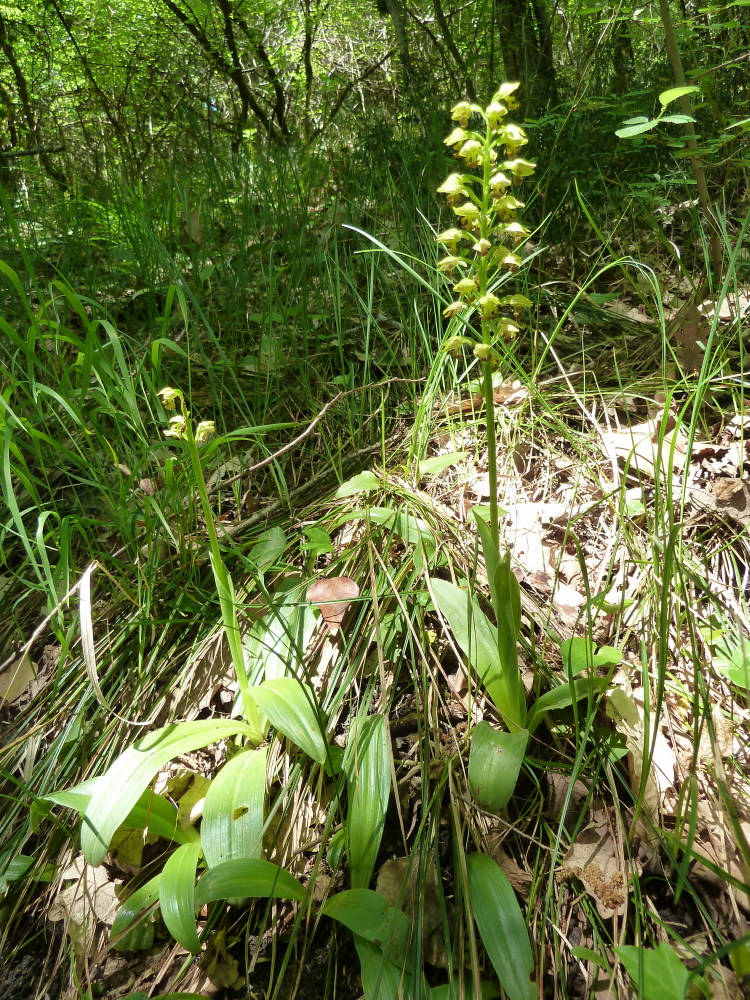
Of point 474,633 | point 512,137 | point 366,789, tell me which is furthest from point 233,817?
point 512,137

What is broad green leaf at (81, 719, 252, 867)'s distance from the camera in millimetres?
1170

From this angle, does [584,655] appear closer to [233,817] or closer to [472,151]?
[233,817]

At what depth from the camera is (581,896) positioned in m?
1.11

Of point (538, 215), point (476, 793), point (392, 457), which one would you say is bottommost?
point (476, 793)

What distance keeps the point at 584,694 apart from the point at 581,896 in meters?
0.36

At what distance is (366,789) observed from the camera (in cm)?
123

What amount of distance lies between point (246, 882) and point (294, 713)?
1.02 feet

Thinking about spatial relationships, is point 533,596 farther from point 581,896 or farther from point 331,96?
point 331,96

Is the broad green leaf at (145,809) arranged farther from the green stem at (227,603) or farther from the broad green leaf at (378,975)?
the broad green leaf at (378,975)

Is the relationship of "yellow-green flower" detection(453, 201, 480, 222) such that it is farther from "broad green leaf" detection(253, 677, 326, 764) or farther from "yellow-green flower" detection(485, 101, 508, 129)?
"broad green leaf" detection(253, 677, 326, 764)

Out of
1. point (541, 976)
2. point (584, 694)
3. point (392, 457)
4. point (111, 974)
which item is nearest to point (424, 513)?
point (392, 457)

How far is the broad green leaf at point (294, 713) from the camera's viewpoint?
1.26 m

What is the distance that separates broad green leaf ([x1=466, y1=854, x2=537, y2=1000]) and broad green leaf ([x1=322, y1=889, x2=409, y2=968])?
0.46 feet

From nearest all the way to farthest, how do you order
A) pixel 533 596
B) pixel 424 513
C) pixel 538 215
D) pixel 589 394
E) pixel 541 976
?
pixel 541 976
pixel 533 596
pixel 424 513
pixel 589 394
pixel 538 215
